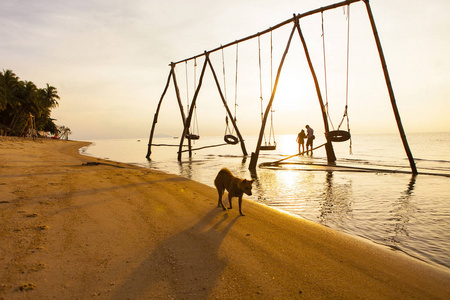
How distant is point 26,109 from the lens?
2290 inches

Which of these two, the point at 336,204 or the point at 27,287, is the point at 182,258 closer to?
the point at 27,287

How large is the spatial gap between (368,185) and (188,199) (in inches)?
295

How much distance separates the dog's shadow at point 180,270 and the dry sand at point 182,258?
11 mm

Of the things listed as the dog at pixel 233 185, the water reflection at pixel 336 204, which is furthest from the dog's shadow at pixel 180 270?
the water reflection at pixel 336 204

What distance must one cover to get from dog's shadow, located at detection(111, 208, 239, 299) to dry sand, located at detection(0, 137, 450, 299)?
1 cm

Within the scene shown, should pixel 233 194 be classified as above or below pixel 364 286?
above

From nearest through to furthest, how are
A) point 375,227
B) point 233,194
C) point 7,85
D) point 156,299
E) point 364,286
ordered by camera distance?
point 156,299
point 364,286
point 375,227
point 233,194
point 7,85

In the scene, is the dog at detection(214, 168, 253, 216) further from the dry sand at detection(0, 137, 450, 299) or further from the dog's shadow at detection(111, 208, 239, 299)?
the dog's shadow at detection(111, 208, 239, 299)

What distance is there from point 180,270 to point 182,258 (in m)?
0.31

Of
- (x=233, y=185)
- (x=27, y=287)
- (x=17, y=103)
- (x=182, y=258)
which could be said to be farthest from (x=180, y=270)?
(x=17, y=103)

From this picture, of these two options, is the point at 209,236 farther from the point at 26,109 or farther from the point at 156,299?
the point at 26,109

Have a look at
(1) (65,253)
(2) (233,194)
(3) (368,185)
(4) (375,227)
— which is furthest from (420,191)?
(1) (65,253)

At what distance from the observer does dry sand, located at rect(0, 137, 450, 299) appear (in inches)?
99.6

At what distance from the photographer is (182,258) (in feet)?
10.4
